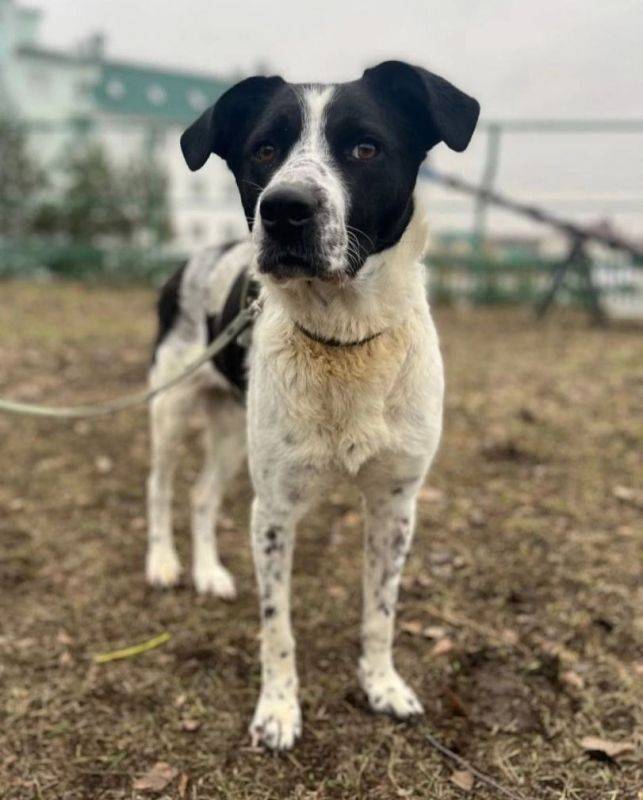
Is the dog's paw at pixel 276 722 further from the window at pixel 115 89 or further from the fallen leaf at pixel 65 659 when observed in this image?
the window at pixel 115 89

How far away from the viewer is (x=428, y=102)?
7.23 ft

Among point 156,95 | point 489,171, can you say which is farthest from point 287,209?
point 156,95

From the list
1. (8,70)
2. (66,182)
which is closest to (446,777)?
(66,182)

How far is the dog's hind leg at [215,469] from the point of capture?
3580 mm

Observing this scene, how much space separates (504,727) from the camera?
2.52 meters

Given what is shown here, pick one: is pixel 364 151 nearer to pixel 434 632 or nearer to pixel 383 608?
pixel 383 608

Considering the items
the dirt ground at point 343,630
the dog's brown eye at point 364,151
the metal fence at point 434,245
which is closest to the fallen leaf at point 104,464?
the dirt ground at point 343,630

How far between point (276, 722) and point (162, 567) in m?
1.23

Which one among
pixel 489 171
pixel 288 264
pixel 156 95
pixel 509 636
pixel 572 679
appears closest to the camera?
pixel 288 264

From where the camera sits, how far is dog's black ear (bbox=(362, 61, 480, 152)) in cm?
219

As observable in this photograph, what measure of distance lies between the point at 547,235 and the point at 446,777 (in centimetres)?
992

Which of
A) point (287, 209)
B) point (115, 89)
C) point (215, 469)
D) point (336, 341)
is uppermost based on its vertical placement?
point (115, 89)

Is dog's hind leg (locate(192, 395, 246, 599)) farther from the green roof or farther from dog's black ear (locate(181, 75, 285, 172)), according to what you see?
the green roof

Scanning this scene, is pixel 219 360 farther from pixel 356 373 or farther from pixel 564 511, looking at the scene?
pixel 564 511
